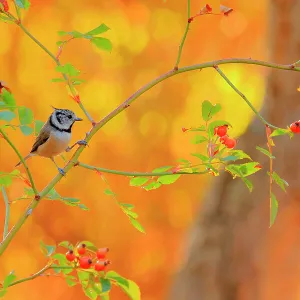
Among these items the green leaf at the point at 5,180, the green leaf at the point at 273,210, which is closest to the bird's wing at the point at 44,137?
the green leaf at the point at 5,180

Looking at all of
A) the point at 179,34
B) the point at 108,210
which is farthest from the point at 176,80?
the point at 108,210

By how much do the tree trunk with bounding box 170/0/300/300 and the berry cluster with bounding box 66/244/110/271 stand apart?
223 cm

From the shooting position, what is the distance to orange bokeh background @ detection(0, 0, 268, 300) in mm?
4652

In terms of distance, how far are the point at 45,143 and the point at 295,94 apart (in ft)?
6.73

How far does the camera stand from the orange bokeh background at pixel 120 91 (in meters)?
4.65

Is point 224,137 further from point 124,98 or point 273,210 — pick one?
point 124,98

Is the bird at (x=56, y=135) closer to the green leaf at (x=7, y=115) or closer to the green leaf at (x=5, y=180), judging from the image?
the green leaf at (x=5, y=180)

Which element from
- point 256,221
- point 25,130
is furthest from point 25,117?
point 256,221

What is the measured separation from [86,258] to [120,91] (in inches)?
149

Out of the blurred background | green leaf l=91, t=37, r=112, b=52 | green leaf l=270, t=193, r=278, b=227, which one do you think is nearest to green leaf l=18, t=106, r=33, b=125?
green leaf l=91, t=37, r=112, b=52

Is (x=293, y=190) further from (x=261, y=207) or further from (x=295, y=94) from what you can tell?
(x=295, y=94)

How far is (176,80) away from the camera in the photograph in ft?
15.8

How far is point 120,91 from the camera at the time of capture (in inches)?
185

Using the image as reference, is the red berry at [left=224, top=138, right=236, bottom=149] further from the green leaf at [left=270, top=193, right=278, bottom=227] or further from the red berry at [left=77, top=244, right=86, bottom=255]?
the red berry at [left=77, top=244, right=86, bottom=255]
